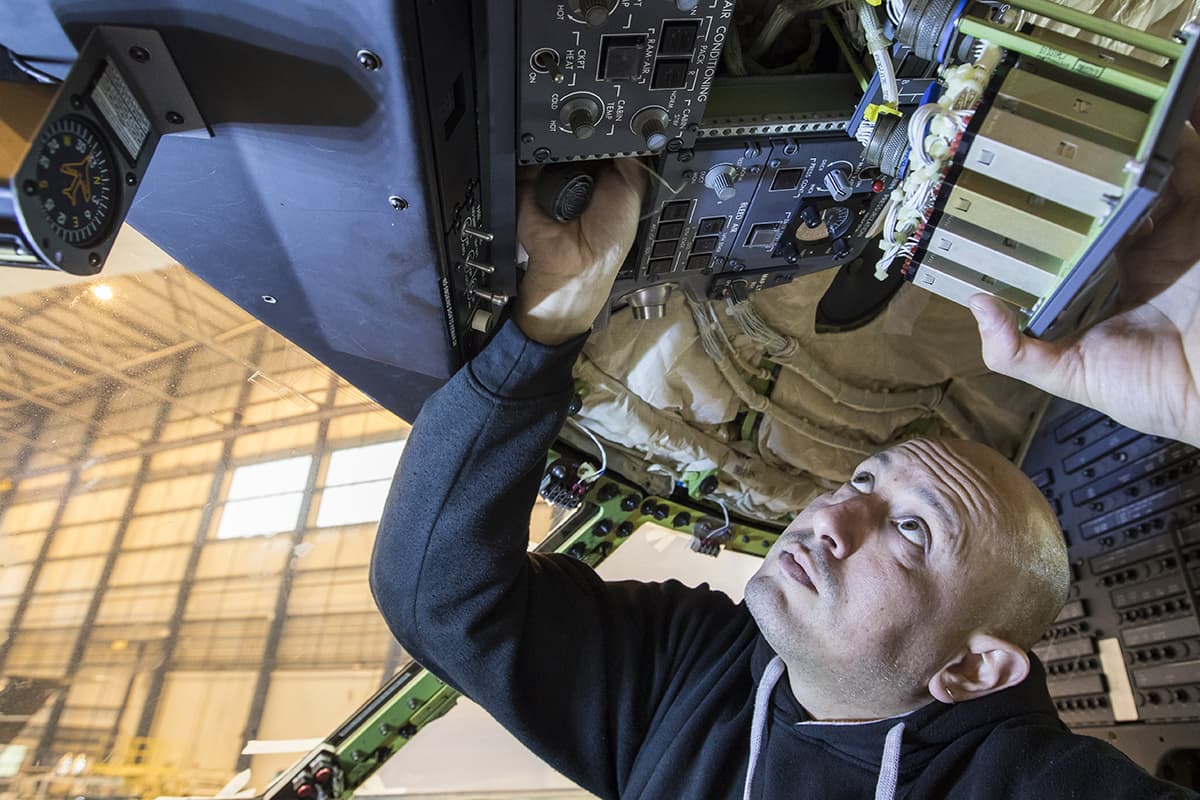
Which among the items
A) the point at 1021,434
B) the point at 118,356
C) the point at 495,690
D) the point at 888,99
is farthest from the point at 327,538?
the point at 1021,434

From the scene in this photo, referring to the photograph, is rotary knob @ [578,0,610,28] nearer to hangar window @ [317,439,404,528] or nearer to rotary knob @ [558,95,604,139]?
rotary knob @ [558,95,604,139]

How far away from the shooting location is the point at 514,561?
1.61 m

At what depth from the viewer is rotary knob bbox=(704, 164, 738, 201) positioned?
4.25ft

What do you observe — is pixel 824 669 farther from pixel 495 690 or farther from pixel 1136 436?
pixel 1136 436

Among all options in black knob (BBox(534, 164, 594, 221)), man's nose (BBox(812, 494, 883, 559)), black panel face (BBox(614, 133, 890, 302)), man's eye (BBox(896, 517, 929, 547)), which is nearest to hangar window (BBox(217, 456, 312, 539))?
black panel face (BBox(614, 133, 890, 302))

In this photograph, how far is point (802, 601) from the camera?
4.82 ft

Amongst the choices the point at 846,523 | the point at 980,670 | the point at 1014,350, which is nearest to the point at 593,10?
the point at 1014,350

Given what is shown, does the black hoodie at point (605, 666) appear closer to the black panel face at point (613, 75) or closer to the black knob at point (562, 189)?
the black knob at point (562, 189)

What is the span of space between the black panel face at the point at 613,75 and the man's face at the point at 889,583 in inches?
29.7

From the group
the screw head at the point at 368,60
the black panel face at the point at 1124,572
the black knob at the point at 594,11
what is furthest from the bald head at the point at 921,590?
the screw head at the point at 368,60

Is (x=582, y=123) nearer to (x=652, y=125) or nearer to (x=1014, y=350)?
(x=652, y=125)

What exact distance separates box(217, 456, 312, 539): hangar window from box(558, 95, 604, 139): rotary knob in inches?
60.6

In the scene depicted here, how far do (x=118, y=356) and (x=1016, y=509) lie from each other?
1916mm

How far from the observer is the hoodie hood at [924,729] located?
1.46 m
